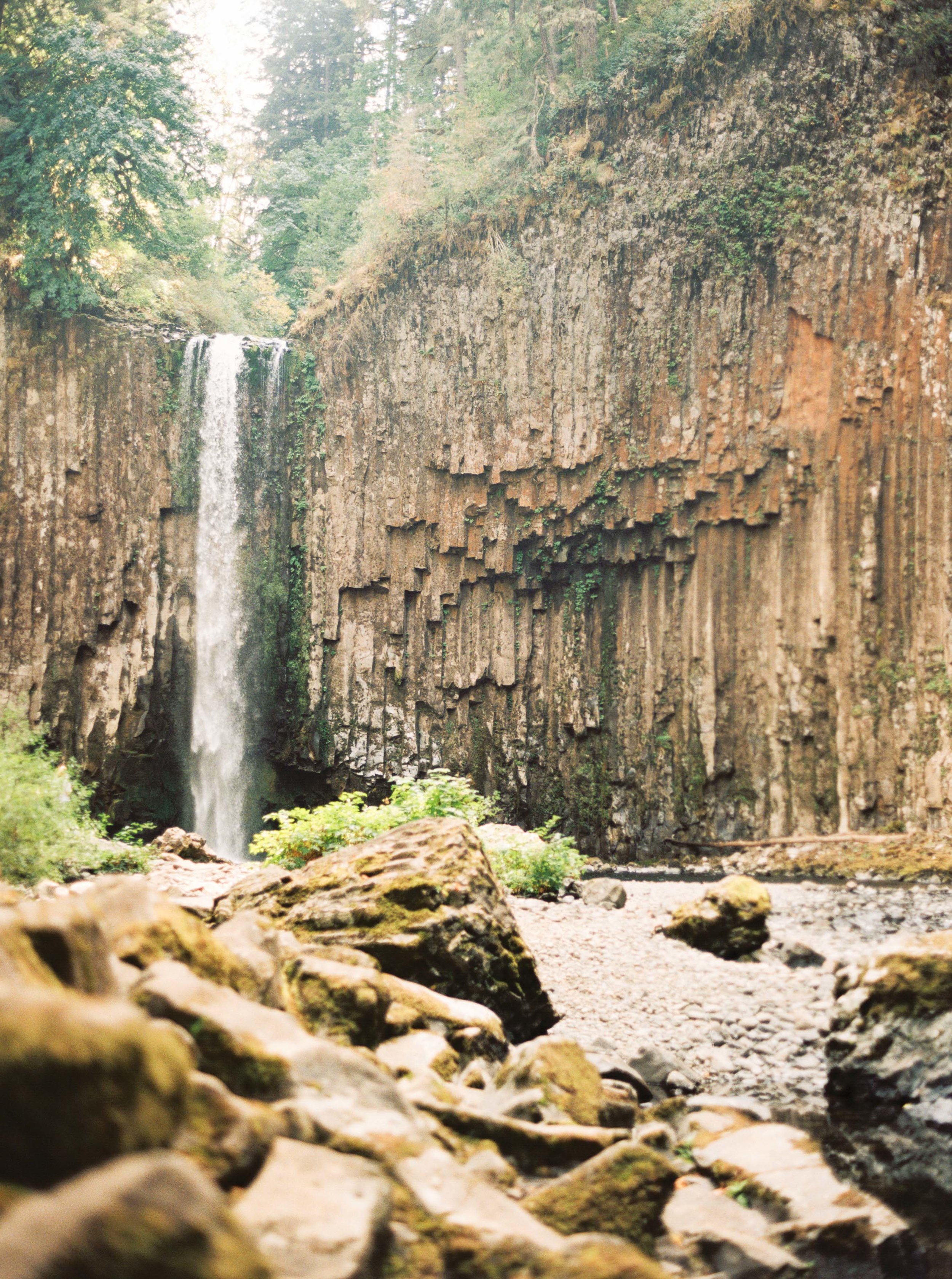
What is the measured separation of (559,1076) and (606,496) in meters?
14.5

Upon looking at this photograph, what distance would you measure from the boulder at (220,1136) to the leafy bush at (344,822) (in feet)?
23.5

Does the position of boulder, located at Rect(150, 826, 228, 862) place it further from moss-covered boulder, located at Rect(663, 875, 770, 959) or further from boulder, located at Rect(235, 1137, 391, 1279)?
boulder, located at Rect(235, 1137, 391, 1279)

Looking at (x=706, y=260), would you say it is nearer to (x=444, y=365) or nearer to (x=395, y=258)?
(x=444, y=365)

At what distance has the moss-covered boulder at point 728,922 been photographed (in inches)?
355

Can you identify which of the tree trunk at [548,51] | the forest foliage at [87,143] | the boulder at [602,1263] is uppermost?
the tree trunk at [548,51]

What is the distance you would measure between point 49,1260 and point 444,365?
65.1ft

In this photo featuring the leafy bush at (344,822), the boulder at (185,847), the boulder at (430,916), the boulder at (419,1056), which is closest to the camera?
the boulder at (419,1056)

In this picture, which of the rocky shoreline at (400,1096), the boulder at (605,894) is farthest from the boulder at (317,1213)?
the boulder at (605,894)

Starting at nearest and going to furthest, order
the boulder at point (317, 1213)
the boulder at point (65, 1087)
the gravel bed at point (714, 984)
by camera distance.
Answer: the boulder at point (65, 1087)
the boulder at point (317, 1213)
the gravel bed at point (714, 984)

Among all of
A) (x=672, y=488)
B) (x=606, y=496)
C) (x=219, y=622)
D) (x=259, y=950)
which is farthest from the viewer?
(x=219, y=622)

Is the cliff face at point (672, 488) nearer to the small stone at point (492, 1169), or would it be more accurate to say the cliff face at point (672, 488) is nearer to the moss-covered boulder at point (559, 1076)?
the moss-covered boulder at point (559, 1076)

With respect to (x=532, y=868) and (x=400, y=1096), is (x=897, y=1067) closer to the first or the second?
(x=400, y=1096)

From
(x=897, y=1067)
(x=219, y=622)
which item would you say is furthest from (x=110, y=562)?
(x=897, y=1067)

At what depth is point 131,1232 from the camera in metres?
1.75
